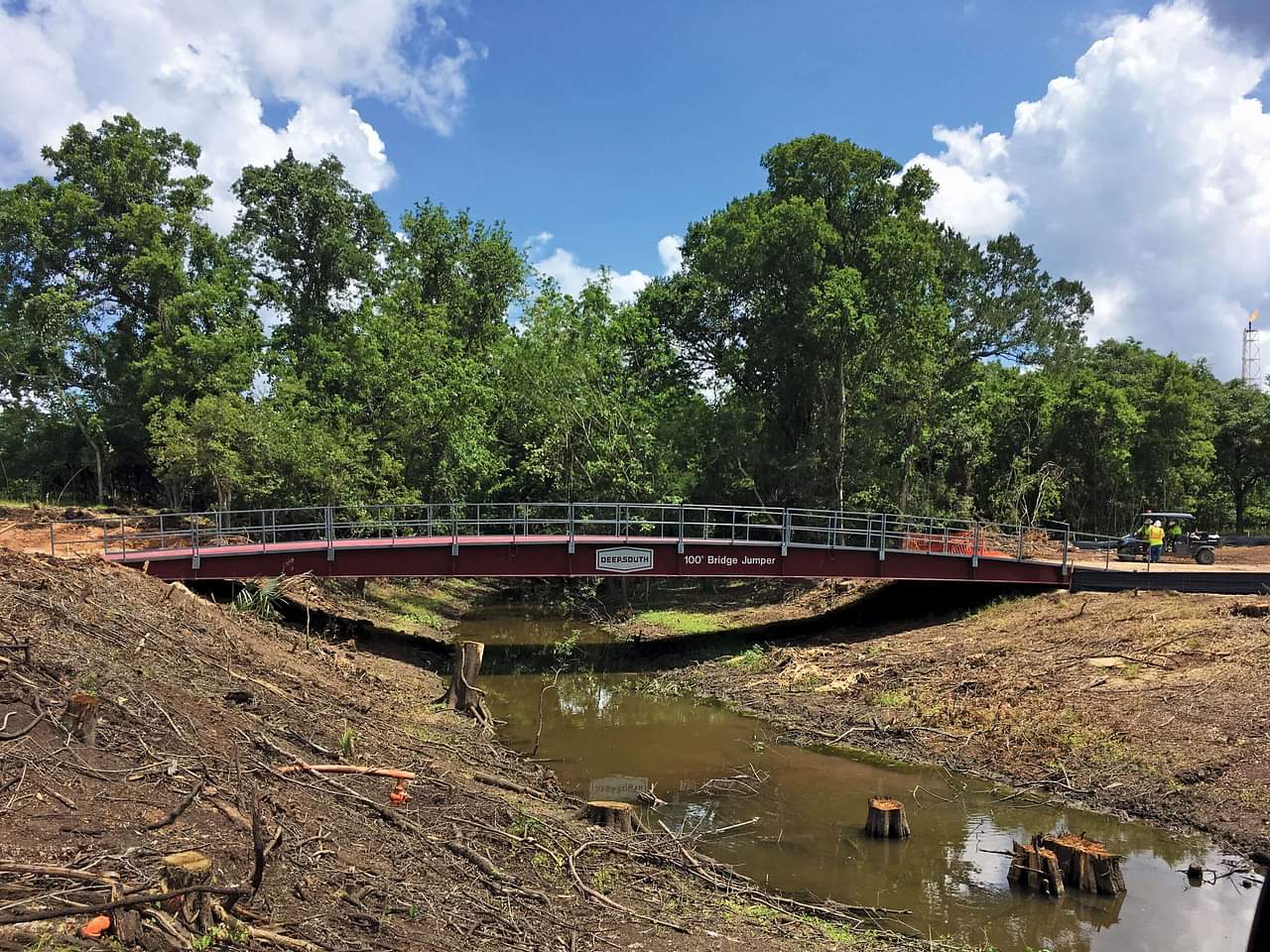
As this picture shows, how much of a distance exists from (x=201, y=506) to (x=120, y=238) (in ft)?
39.0

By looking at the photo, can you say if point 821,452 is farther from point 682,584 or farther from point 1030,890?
point 1030,890

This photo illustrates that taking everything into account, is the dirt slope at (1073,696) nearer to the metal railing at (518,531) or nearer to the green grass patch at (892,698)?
the green grass patch at (892,698)

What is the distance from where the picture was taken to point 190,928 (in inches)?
187

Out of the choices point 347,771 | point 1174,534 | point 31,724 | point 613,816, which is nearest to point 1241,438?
point 1174,534

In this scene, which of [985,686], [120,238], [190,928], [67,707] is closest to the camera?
[190,928]

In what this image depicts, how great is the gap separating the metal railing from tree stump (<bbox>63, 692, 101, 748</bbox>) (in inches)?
461

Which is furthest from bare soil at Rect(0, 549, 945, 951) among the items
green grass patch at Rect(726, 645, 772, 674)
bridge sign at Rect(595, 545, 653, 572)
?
green grass patch at Rect(726, 645, 772, 674)

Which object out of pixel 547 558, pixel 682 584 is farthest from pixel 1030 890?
pixel 682 584

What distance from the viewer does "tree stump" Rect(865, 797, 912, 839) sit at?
33.2ft

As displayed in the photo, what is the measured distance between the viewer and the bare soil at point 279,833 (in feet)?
17.0

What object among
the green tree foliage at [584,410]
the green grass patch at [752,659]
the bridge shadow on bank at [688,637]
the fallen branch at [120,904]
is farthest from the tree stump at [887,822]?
the green tree foliage at [584,410]

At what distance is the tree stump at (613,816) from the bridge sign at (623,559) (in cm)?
1164

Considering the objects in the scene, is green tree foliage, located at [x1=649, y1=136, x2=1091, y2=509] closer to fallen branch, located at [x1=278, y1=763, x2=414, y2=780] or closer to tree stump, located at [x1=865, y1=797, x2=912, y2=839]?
tree stump, located at [x1=865, y1=797, x2=912, y2=839]

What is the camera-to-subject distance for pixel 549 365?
98.5 ft
